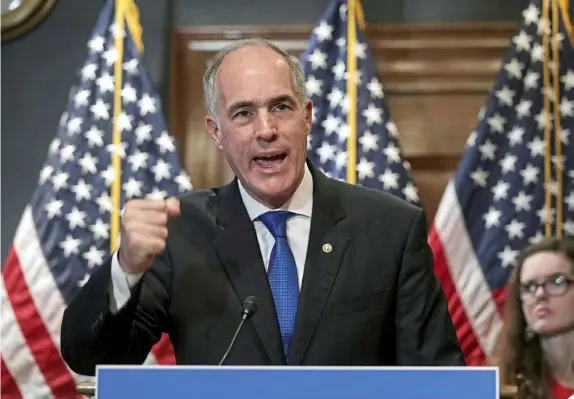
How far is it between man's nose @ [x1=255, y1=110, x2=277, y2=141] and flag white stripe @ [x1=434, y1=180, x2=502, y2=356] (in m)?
1.69

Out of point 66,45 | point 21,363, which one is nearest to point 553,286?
point 21,363

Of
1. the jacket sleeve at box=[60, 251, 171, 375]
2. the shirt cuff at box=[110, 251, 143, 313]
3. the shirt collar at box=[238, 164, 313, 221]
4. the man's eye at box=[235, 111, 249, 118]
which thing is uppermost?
the man's eye at box=[235, 111, 249, 118]

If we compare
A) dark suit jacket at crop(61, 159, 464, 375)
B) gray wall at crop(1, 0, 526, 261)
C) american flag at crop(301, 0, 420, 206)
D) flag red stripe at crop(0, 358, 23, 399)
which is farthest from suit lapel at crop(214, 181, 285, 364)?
gray wall at crop(1, 0, 526, 261)

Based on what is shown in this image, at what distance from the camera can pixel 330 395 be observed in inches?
45.8

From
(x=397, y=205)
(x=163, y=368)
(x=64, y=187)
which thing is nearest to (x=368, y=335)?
(x=397, y=205)

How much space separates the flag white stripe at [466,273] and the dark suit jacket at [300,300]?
146cm

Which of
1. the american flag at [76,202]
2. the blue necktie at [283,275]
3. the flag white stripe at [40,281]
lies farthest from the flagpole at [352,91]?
the blue necktie at [283,275]

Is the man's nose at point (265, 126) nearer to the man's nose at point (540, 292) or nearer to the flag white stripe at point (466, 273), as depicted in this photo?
the man's nose at point (540, 292)

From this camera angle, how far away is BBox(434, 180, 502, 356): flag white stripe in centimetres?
321

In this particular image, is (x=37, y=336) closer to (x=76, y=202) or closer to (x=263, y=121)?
(x=76, y=202)

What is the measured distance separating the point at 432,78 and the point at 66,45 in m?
1.55

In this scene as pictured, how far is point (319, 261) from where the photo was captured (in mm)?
1715

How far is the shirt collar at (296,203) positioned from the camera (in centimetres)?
182

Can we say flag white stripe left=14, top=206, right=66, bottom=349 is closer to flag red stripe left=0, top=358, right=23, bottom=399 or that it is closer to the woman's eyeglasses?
flag red stripe left=0, top=358, right=23, bottom=399
